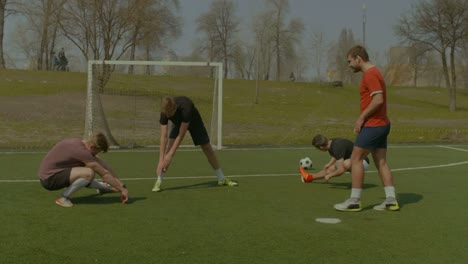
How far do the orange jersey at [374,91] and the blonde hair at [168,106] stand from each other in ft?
9.63

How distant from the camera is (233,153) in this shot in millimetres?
16188

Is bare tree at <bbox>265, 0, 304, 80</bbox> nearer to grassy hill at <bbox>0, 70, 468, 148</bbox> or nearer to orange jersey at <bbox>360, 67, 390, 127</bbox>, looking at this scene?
grassy hill at <bbox>0, 70, 468, 148</bbox>

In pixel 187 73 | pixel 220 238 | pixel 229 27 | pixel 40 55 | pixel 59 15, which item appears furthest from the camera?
pixel 229 27

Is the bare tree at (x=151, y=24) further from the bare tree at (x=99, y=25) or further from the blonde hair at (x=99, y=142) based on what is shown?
the blonde hair at (x=99, y=142)

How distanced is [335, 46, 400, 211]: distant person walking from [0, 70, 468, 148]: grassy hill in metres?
12.3

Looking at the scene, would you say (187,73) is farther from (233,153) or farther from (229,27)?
(229,27)

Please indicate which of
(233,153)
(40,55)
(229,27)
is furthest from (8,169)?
(229,27)

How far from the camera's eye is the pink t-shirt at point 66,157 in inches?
301

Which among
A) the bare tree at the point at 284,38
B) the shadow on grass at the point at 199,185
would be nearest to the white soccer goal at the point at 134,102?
the shadow on grass at the point at 199,185

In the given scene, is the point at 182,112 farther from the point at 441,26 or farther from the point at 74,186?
the point at 441,26

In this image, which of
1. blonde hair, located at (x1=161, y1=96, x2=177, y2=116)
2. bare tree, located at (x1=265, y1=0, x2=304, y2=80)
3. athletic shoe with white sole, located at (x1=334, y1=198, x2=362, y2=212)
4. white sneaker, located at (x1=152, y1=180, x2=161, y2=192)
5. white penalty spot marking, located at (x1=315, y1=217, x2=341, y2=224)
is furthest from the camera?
Result: bare tree, located at (x1=265, y1=0, x2=304, y2=80)

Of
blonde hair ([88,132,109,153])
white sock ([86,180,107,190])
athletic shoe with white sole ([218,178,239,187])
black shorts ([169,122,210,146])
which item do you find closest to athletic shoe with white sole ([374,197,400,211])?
athletic shoe with white sole ([218,178,239,187])

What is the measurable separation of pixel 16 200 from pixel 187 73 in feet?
73.1

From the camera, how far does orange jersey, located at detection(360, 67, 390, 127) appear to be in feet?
24.2
